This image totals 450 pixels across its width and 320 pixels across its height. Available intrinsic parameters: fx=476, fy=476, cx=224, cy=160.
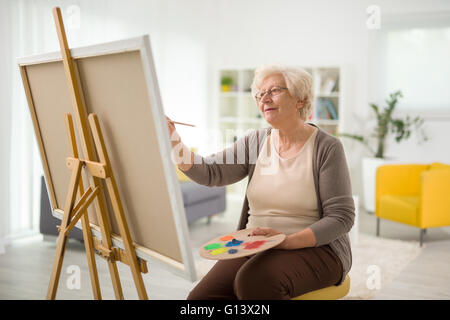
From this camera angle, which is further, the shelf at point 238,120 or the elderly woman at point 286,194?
the shelf at point 238,120

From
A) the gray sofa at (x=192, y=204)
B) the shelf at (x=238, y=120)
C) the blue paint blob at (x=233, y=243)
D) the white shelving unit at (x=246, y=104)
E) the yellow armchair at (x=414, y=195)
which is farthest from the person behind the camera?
the shelf at (x=238, y=120)

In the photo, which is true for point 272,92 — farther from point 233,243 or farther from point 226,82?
point 226,82

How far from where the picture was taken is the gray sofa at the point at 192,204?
12.2 feet

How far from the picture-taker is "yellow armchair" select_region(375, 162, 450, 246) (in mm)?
3934

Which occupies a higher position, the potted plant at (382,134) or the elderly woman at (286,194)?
the elderly woman at (286,194)

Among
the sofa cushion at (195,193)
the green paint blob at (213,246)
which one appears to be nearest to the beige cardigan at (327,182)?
the green paint blob at (213,246)

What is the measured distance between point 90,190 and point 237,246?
0.50m

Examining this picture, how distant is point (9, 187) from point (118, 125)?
111 inches

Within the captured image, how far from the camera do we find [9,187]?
12.5 ft

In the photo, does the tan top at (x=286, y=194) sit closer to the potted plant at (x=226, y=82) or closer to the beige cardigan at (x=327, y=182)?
the beige cardigan at (x=327, y=182)

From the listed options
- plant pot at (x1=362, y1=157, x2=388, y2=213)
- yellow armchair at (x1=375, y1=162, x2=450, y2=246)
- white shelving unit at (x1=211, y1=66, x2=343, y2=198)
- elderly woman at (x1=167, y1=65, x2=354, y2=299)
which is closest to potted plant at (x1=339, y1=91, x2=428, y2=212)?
plant pot at (x1=362, y1=157, x2=388, y2=213)

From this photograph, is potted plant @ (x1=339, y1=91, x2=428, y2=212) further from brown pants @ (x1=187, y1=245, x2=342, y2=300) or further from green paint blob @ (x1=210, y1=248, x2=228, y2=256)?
green paint blob @ (x1=210, y1=248, x2=228, y2=256)

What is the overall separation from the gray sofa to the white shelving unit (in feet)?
5.24
